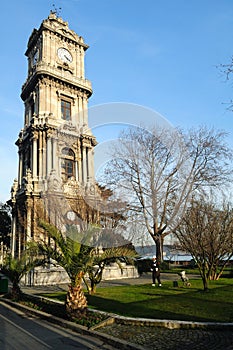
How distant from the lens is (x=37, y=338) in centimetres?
807

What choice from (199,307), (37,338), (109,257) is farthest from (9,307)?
(199,307)

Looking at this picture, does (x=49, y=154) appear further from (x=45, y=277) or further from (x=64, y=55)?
(x=45, y=277)

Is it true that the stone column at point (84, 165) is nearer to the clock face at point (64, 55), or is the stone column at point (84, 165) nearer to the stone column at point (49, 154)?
the stone column at point (49, 154)

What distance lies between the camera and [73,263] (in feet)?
33.9

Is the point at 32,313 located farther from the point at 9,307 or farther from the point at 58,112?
the point at 58,112

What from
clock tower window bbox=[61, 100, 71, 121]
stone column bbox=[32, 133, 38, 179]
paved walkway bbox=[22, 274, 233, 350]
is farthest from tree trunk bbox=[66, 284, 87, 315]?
clock tower window bbox=[61, 100, 71, 121]

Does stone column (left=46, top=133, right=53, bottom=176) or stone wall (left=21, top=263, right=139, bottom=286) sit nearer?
stone wall (left=21, top=263, right=139, bottom=286)

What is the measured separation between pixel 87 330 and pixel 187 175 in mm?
14956

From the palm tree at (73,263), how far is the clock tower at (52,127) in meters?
17.4

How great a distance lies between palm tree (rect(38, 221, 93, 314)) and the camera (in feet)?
32.5

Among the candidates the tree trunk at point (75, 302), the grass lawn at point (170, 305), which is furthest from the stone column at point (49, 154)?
the tree trunk at point (75, 302)

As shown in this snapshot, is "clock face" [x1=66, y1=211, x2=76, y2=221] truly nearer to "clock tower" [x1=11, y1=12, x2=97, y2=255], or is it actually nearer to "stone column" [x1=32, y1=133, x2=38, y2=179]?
"clock tower" [x1=11, y1=12, x2=97, y2=255]

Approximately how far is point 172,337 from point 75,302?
3536 mm

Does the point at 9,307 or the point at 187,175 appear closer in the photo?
the point at 9,307
